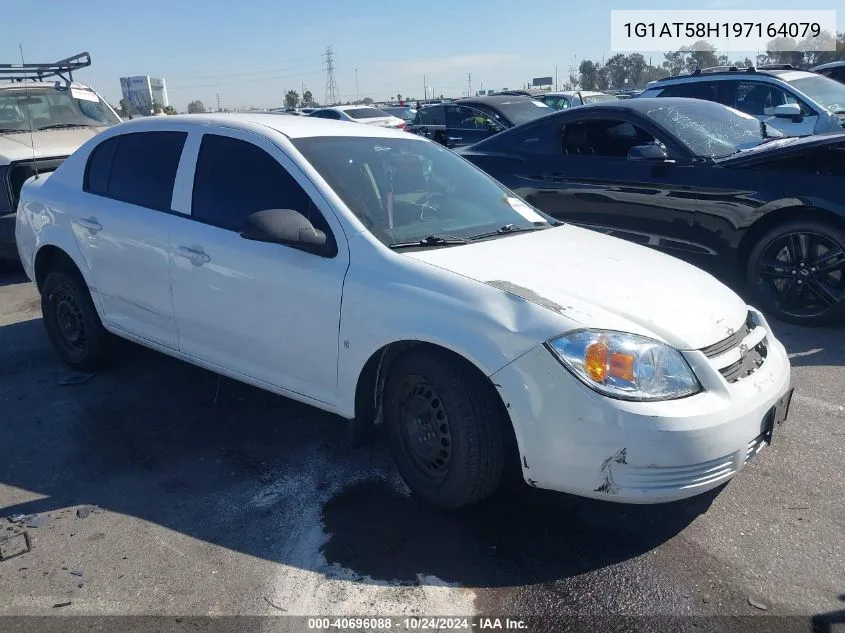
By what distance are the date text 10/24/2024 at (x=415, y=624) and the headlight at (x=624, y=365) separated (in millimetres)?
902

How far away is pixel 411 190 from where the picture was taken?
4.01 m

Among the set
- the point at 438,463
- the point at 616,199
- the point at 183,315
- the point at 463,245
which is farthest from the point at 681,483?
the point at 616,199

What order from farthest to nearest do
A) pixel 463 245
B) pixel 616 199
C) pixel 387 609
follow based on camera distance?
pixel 616 199
pixel 463 245
pixel 387 609

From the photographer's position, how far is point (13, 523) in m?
3.41

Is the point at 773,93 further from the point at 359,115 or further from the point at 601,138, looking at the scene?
the point at 359,115

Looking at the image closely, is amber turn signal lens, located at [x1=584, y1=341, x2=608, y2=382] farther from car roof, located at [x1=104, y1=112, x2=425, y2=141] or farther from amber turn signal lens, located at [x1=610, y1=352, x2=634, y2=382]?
car roof, located at [x1=104, y1=112, x2=425, y2=141]

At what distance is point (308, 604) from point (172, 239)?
2232 mm

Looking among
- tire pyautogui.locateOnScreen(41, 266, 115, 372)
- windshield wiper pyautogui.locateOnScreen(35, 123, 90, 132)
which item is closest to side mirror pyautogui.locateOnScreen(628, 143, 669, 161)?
tire pyautogui.locateOnScreen(41, 266, 115, 372)

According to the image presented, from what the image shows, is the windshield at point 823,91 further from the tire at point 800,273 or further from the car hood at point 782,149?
the tire at point 800,273

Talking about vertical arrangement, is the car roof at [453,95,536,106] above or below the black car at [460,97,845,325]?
above

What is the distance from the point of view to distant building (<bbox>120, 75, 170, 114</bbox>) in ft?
69.7

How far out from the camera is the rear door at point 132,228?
432 cm

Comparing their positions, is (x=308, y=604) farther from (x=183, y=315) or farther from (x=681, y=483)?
(x=183, y=315)

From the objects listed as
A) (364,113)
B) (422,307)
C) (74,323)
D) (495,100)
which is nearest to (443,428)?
(422,307)
